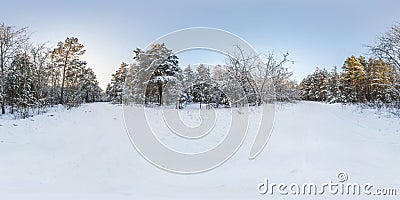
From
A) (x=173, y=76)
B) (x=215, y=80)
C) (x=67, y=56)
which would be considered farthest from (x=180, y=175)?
(x=67, y=56)

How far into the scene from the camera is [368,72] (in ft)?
95.6

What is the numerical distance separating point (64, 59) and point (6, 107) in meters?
14.3

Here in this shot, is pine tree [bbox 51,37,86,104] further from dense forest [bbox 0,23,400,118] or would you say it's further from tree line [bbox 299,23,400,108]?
tree line [bbox 299,23,400,108]

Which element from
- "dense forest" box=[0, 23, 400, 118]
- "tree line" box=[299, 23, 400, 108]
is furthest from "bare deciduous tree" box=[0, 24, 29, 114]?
"tree line" box=[299, 23, 400, 108]

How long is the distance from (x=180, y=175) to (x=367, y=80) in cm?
3220

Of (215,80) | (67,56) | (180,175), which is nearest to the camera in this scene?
(180,175)

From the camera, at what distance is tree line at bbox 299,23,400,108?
1464cm

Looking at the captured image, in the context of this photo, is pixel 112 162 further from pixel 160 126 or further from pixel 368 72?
pixel 368 72

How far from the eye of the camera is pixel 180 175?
4.57 metres

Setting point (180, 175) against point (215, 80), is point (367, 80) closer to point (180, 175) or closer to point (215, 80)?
point (215, 80)

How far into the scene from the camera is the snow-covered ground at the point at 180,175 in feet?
12.5

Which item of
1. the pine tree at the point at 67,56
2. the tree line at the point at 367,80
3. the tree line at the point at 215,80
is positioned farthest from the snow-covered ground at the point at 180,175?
the pine tree at the point at 67,56

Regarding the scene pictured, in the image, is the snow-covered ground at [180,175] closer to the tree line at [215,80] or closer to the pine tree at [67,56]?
the tree line at [215,80]

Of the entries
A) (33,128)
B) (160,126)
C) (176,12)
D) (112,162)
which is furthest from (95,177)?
(33,128)
